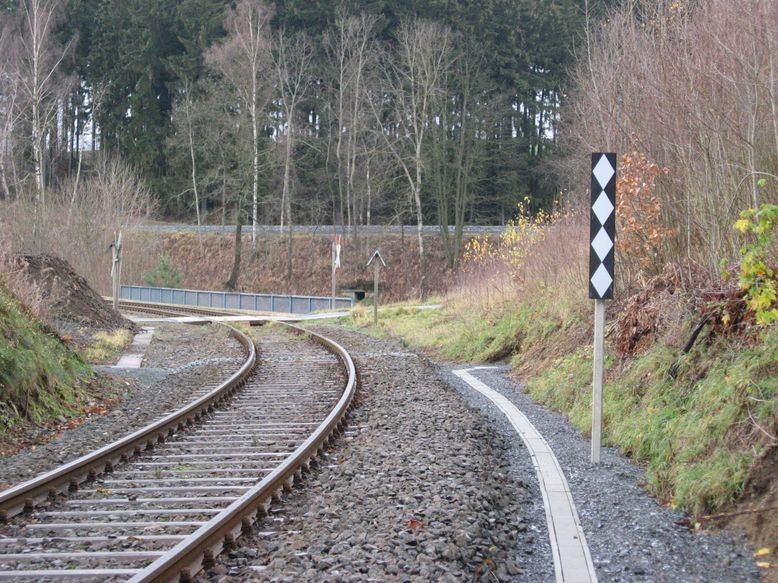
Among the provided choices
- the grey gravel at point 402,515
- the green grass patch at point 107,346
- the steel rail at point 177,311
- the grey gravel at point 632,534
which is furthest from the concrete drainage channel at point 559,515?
the steel rail at point 177,311

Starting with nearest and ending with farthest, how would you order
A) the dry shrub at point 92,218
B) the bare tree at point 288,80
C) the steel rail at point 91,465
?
1. the steel rail at point 91,465
2. the dry shrub at point 92,218
3. the bare tree at point 288,80

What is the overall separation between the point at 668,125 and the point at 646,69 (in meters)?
0.95

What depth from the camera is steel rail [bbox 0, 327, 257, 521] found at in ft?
20.5

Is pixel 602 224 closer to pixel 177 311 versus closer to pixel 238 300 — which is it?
pixel 177 311

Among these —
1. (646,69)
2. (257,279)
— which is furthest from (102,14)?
(646,69)

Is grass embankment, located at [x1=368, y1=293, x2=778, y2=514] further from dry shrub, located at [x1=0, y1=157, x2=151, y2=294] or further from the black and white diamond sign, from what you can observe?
dry shrub, located at [x1=0, y1=157, x2=151, y2=294]

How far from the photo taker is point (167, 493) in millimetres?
6746

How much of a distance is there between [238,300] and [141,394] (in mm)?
26630

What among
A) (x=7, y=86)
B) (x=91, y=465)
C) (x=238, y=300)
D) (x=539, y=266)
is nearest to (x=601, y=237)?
(x=91, y=465)

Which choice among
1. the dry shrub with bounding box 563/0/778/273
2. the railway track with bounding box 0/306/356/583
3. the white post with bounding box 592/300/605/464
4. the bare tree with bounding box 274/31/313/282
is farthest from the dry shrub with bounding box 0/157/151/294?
the white post with bounding box 592/300/605/464

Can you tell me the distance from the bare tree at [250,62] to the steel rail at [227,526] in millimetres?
37056

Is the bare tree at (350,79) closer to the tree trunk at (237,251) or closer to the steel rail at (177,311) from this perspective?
the tree trunk at (237,251)

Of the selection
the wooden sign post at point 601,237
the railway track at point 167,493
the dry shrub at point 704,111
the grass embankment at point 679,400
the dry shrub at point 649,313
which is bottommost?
the railway track at point 167,493

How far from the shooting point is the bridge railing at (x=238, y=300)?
36969 millimetres
